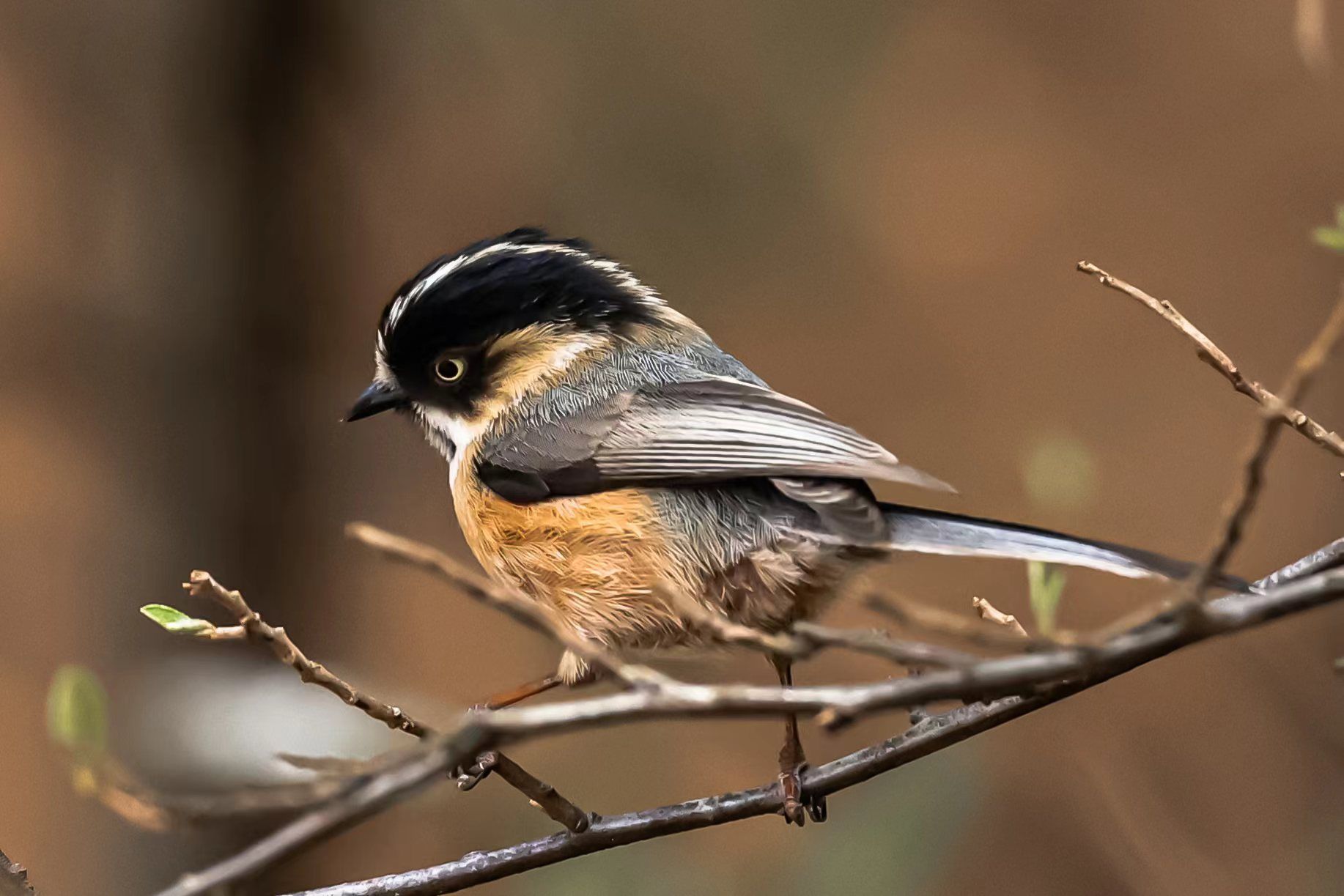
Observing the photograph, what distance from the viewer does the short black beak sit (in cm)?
327

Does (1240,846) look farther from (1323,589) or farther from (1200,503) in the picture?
(1323,589)

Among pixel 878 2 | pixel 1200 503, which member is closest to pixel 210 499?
pixel 878 2

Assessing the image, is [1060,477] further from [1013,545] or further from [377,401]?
[377,401]

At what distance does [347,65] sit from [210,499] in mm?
2181

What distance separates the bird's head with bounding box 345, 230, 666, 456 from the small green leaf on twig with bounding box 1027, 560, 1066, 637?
1.71 metres

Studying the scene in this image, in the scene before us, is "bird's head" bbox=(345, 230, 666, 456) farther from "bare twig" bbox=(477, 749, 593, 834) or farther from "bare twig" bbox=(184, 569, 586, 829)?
"bare twig" bbox=(477, 749, 593, 834)

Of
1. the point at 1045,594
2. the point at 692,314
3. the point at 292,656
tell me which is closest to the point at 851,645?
the point at 1045,594

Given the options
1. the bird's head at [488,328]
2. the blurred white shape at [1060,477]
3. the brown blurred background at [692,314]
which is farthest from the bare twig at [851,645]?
the brown blurred background at [692,314]

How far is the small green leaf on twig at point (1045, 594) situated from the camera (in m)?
1.57

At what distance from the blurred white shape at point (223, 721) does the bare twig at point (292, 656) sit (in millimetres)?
1362

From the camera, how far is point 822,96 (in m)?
5.92

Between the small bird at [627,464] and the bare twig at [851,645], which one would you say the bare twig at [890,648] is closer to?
the bare twig at [851,645]

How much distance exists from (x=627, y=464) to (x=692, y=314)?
3.20m

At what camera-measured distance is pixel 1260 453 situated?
1260 mm
